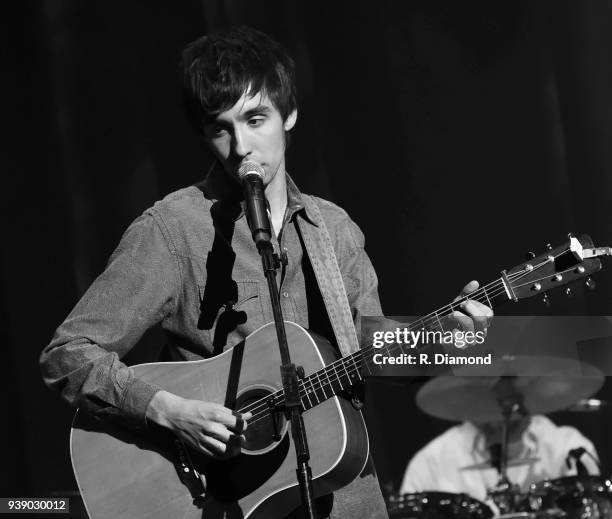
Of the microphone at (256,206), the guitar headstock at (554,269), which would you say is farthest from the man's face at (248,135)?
the guitar headstock at (554,269)

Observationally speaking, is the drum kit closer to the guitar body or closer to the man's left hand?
the man's left hand

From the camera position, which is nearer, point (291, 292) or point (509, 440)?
point (291, 292)

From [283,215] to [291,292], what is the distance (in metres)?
0.26

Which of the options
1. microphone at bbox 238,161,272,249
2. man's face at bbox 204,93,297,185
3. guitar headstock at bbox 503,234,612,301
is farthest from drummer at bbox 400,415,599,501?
microphone at bbox 238,161,272,249

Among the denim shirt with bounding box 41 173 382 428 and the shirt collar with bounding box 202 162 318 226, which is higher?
the shirt collar with bounding box 202 162 318 226

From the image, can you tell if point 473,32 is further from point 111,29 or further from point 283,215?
point 111,29

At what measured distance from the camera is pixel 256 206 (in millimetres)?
2229

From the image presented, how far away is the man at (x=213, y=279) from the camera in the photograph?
2.51 m

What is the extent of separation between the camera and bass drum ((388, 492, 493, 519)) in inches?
137

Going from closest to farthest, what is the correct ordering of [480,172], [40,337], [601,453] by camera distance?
[601,453] → [480,172] → [40,337]

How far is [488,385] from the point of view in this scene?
3.59m

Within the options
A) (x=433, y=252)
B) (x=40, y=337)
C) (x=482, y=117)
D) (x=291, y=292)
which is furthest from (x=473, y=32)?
(x=40, y=337)

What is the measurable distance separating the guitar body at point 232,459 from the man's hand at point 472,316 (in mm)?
372

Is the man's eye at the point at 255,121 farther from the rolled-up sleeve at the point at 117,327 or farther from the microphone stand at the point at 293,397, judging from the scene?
the microphone stand at the point at 293,397
